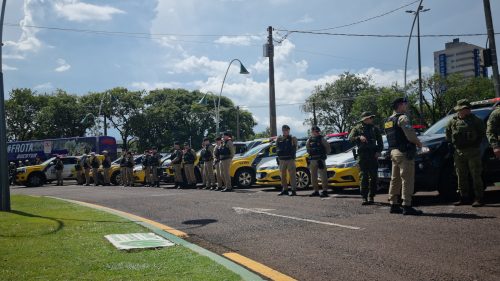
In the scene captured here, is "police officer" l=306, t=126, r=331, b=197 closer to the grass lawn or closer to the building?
the grass lawn

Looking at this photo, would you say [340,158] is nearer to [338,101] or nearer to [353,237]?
[353,237]

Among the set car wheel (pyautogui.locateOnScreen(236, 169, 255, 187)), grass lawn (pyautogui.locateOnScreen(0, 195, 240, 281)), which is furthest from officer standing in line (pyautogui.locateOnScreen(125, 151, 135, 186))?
grass lawn (pyautogui.locateOnScreen(0, 195, 240, 281))

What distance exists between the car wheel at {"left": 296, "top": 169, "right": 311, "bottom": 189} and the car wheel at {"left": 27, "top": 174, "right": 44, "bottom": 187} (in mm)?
18570

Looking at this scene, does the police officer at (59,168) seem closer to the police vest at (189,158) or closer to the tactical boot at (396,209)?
the police vest at (189,158)

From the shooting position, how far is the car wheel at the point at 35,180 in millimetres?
26092

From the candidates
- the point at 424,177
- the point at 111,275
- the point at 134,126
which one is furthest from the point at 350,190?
the point at 134,126

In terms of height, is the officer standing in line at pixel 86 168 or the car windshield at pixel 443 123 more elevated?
the car windshield at pixel 443 123

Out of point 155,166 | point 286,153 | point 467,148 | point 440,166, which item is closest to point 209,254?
point 467,148

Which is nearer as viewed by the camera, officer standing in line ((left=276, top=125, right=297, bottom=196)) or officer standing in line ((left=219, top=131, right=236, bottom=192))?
officer standing in line ((left=276, top=125, right=297, bottom=196))

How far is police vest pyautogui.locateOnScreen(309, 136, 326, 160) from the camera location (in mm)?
11039

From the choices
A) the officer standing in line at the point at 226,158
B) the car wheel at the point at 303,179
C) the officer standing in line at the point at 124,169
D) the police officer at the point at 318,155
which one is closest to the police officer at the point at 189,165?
the officer standing in line at the point at 226,158

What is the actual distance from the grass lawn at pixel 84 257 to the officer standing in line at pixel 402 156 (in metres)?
3.83

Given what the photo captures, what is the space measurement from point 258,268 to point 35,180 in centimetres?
2488

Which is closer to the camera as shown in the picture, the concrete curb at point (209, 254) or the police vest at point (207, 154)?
the concrete curb at point (209, 254)
